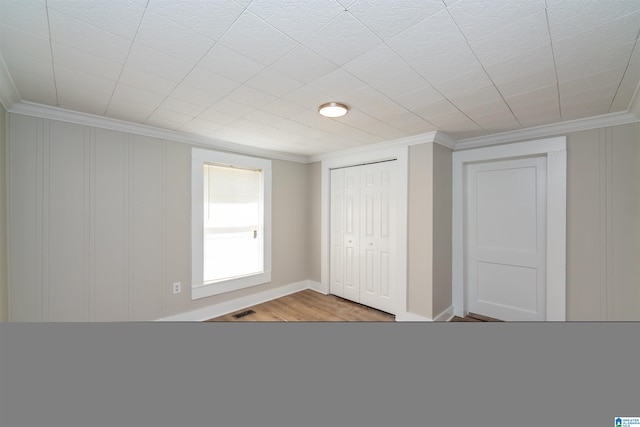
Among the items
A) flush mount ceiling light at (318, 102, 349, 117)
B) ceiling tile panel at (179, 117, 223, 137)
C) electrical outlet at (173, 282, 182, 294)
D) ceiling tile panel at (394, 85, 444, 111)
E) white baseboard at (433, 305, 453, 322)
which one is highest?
ceiling tile panel at (179, 117, 223, 137)

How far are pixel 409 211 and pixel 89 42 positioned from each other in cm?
295

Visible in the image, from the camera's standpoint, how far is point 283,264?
4.04m

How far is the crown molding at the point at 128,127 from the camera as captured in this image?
2.13 metres

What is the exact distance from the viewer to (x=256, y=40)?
4.22 feet

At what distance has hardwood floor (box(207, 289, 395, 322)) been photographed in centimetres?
323

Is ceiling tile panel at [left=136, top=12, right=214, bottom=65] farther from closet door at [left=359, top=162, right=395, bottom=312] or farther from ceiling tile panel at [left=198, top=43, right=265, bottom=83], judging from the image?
closet door at [left=359, top=162, right=395, bottom=312]

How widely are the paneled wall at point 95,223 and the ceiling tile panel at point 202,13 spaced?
6.47 feet

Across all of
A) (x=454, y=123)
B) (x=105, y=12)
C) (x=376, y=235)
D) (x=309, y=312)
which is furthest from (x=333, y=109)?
(x=309, y=312)

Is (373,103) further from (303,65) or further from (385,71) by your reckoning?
(303,65)

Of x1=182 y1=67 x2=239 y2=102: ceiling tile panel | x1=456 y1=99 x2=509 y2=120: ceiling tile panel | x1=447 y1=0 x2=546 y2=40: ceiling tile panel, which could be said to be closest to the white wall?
x1=456 y1=99 x2=509 y2=120: ceiling tile panel

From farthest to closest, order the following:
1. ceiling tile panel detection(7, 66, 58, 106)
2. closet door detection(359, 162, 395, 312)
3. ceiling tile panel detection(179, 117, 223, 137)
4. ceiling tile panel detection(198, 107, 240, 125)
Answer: closet door detection(359, 162, 395, 312) → ceiling tile panel detection(179, 117, 223, 137) → ceiling tile panel detection(198, 107, 240, 125) → ceiling tile panel detection(7, 66, 58, 106)

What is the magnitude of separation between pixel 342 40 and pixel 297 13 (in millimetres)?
270

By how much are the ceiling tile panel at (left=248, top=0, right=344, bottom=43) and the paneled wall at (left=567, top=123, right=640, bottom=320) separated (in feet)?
9.28

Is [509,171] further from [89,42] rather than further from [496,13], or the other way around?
[89,42]
